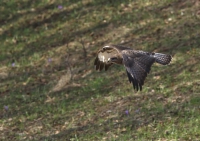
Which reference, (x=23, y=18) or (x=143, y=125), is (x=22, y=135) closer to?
(x=143, y=125)

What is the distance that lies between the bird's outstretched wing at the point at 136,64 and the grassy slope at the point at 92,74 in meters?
1.50

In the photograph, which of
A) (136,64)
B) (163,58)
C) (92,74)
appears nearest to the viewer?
(136,64)

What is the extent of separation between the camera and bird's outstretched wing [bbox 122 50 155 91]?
8.22 m

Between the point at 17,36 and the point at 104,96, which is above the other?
the point at 17,36

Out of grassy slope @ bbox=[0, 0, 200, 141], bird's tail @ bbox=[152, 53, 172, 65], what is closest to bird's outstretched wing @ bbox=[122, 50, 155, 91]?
bird's tail @ bbox=[152, 53, 172, 65]

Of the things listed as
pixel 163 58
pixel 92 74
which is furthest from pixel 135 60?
pixel 92 74

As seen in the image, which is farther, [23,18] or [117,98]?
[23,18]

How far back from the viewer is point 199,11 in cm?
1462

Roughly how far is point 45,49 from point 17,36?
47.4 inches

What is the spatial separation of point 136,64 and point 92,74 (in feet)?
14.9

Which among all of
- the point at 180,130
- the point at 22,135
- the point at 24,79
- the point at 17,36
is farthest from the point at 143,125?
the point at 17,36

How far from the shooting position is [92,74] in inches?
507

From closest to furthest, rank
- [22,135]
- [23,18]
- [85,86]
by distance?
[22,135] → [85,86] → [23,18]

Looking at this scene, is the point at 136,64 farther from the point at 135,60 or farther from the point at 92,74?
the point at 92,74
